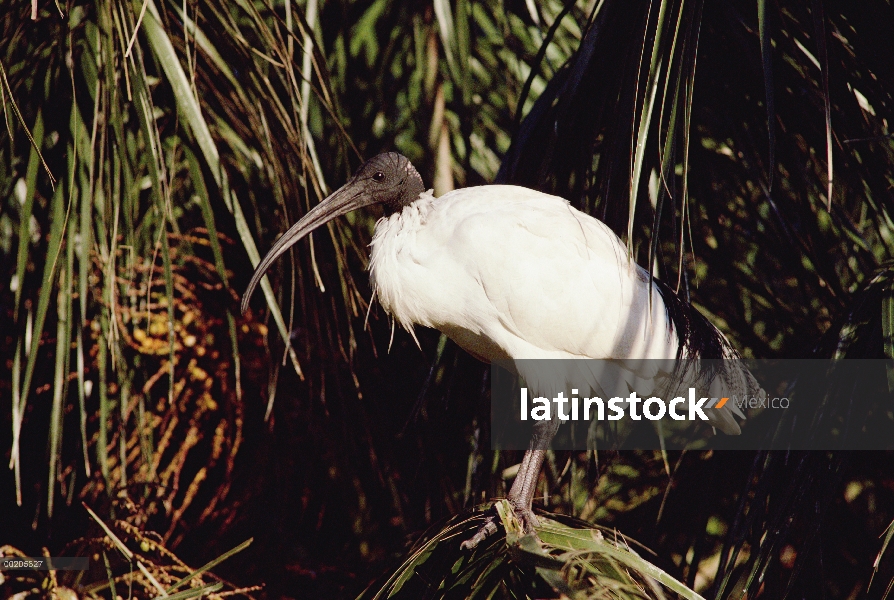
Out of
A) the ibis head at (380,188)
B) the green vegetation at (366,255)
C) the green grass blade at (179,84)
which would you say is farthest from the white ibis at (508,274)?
the green grass blade at (179,84)

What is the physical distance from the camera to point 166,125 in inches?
113

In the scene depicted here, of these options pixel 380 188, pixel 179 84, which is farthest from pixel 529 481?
pixel 179 84

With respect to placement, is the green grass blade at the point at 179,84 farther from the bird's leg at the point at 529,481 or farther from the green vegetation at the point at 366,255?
the bird's leg at the point at 529,481

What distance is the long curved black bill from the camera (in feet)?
7.59

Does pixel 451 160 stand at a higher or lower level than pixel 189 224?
higher

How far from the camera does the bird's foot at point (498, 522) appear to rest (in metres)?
1.89

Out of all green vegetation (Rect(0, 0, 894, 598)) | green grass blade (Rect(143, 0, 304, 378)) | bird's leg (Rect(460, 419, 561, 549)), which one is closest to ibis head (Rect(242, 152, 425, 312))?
green vegetation (Rect(0, 0, 894, 598))

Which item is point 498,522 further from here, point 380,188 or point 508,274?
point 380,188

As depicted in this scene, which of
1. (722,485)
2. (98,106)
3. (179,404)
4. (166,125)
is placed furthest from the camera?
(179,404)

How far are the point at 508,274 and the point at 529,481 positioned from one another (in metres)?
0.60

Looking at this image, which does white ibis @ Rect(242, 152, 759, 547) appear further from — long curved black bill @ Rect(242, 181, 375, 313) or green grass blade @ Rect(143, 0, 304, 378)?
green grass blade @ Rect(143, 0, 304, 378)

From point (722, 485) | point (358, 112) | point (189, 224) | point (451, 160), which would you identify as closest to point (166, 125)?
point (189, 224)

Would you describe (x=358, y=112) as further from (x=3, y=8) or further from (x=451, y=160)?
(x=3, y=8)

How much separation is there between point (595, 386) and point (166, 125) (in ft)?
5.32
